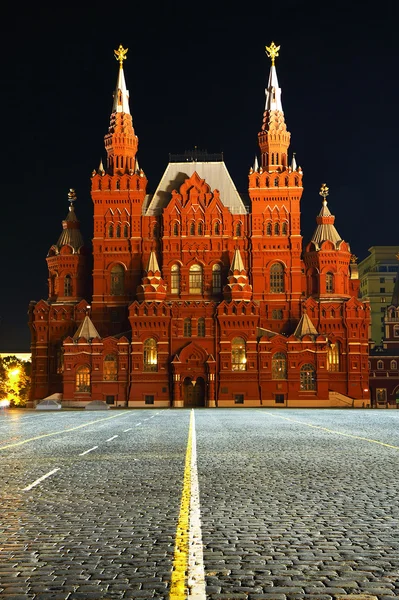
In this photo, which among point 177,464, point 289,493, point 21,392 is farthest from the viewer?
point 21,392

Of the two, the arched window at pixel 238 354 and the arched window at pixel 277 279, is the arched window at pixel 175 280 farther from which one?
the arched window at pixel 277 279

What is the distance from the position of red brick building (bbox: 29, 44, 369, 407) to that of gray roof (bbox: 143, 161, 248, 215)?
138 millimetres

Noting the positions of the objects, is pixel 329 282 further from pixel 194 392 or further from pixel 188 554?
pixel 188 554

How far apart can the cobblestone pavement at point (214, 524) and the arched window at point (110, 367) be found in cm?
5950

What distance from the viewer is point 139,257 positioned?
275 feet

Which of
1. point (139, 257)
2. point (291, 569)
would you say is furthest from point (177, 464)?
point (139, 257)

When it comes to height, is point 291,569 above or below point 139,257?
below

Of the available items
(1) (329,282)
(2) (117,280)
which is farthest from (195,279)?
(1) (329,282)

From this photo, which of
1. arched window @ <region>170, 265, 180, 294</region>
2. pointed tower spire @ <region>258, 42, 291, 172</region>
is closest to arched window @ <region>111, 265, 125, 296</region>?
arched window @ <region>170, 265, 180, 294</region>

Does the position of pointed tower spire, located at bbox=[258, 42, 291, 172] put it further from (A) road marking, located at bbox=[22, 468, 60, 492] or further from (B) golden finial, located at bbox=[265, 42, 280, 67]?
(A) road marking, located at bbox=[22, 468, 60, 492]

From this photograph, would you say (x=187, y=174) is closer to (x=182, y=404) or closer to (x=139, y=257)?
(x=139, y=257)

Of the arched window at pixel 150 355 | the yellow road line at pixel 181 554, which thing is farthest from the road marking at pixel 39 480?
the arched window at pixel 150 355

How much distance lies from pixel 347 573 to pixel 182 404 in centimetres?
7085

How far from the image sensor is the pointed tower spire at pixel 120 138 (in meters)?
86.8
